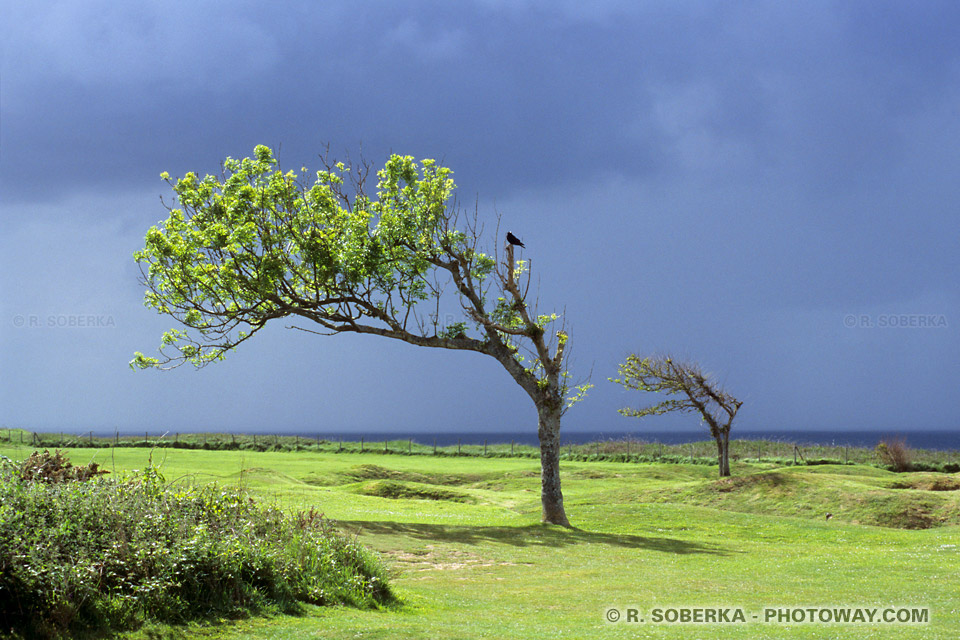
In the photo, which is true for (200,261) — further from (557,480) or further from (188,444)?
(188,444)

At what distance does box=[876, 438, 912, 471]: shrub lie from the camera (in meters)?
52.6

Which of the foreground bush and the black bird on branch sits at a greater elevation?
the black bird on branch

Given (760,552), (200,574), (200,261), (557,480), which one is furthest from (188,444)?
(200,574)

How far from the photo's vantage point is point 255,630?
9023 millimetres

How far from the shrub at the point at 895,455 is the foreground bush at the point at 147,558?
51733 mm

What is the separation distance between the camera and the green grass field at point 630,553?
1035 centimetres

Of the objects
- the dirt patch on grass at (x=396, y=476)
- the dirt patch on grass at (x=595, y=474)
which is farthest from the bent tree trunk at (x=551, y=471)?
the dirt patch on grass at (x=595, y=474)

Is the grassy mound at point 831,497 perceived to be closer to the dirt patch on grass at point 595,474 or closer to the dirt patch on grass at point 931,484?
the dirt patch on grass at point 931,484

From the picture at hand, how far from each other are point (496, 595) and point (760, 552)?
11.8 m

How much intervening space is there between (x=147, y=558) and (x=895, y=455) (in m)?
55.7

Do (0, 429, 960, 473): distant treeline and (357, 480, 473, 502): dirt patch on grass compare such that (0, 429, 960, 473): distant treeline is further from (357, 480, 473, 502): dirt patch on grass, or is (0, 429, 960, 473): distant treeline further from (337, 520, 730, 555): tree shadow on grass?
(337, 520, 730, 555): tree shadow on grass

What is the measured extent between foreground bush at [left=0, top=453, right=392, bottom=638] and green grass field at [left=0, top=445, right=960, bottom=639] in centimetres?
53

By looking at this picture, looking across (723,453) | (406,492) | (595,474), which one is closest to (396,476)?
(406,492)

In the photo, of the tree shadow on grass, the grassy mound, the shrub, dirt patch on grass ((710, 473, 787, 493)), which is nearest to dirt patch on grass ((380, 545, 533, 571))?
the tree shadow on grass
